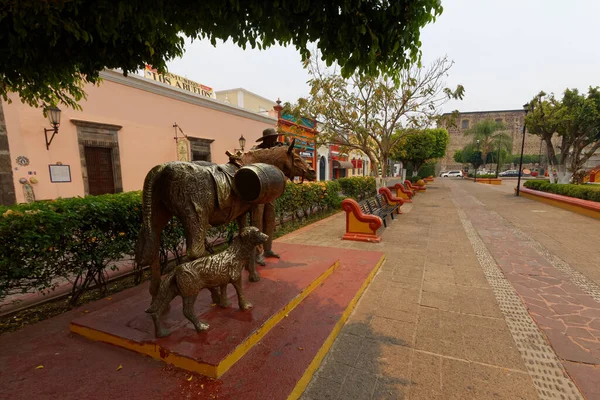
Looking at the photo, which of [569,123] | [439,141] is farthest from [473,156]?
[569,123]

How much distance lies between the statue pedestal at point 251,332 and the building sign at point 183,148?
33.6 ft

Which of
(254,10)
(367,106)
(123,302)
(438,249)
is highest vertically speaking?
(367,106)

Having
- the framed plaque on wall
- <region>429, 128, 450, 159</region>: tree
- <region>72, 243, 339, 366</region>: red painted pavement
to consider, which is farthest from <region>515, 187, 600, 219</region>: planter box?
the framed plaque on wall

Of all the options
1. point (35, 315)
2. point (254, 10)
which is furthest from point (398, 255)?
point (35, 315)

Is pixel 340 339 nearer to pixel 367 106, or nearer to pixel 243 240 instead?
pixel 243 240

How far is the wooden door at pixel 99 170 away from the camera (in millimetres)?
9670

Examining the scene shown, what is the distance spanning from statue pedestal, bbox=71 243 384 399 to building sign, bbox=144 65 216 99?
1145cm

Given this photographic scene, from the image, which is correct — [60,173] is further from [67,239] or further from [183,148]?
[67,239]

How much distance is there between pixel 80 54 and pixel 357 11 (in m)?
3.20

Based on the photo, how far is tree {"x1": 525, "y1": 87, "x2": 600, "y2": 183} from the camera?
13.4 m

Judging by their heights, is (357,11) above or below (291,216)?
above

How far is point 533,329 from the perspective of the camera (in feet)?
9.52

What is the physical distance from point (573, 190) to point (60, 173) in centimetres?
2056

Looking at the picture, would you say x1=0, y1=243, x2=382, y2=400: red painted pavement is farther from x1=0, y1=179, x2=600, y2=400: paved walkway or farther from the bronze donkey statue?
the bronze donkey statue
